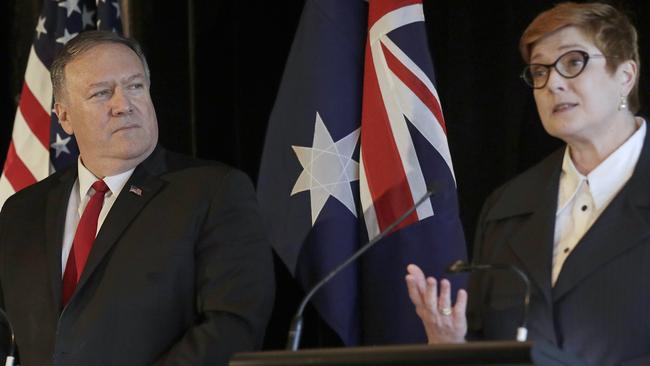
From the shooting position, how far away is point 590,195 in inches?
119

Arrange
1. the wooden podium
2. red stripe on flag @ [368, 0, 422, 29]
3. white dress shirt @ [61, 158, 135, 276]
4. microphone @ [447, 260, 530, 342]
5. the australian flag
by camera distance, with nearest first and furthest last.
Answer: the wooden podium → microphone @ [447, 260, 530, 342] → white dress shirt @ [61, 158, 135, 276] → the australian flag → red stripe on flag @ [368, 0, 422, 29]

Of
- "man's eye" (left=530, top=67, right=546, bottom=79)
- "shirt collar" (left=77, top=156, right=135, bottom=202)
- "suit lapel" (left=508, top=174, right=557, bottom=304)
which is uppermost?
"man's eye" (left=530, top=67, right=546, bottom=79)

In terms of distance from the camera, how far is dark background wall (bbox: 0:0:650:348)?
4461mm

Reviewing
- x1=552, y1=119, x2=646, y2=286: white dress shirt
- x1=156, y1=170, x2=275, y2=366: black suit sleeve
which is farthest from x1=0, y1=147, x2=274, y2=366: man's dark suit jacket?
x1=552, y1=119, x2=646, y2=286: white dress shirt

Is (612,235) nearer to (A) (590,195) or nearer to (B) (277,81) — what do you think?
(A) (590,195)

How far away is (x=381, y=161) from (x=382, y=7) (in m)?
0.53

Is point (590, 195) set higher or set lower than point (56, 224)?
higher

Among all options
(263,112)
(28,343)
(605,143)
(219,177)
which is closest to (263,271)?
(219,177)

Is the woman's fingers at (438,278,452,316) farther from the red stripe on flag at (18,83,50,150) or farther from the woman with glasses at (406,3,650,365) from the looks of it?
the red stripe on flag at (18,83,50,150)

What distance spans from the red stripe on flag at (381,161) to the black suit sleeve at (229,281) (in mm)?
675

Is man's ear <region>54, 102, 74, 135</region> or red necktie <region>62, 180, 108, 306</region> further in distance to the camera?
man's ear <region>54, 102, 74, 135</region>

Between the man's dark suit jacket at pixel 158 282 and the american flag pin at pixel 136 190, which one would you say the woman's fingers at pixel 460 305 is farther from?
the american flag pin at pixel 136 190

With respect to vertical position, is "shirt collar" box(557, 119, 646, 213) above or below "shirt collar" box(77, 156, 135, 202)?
above

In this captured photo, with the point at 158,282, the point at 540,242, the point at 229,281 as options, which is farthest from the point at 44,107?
the point at 540,242
